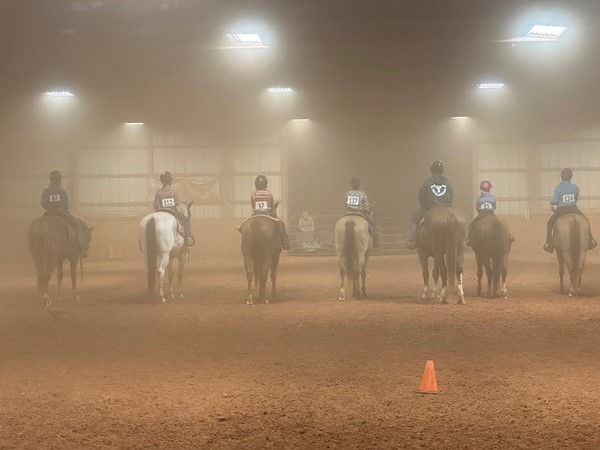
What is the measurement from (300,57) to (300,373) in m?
14.0

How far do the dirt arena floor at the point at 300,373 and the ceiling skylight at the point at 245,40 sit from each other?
6.79 meters

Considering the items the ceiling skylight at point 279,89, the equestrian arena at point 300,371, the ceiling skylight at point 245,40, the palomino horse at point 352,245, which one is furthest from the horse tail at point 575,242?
the ceiling skylight at point 279,89

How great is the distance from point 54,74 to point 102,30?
361 centimetres

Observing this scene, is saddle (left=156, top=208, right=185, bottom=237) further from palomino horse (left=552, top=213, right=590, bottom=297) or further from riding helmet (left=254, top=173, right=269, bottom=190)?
palomino horse (left=552, top=213, right=590, bottom=297)

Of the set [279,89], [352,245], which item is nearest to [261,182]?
[352,245]

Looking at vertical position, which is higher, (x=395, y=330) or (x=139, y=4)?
(x=139, y=4)

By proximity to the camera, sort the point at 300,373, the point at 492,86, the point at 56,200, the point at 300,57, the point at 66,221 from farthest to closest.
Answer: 1. the point at 492,86
2. the point at 300,57
3. the point at 66,221
4. the point at 56,200
5. the point at 300,373

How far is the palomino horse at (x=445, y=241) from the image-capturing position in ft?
39.8

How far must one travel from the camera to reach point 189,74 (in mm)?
20797

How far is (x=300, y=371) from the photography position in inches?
293

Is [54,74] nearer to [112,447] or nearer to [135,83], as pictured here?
[135,83]

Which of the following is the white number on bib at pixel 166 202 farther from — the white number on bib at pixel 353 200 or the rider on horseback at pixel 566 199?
the rider on horseback at pixel 566 199

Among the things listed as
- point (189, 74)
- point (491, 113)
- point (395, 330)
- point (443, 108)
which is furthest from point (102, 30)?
point (491, 113)

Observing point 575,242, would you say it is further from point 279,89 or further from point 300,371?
point 279,89
